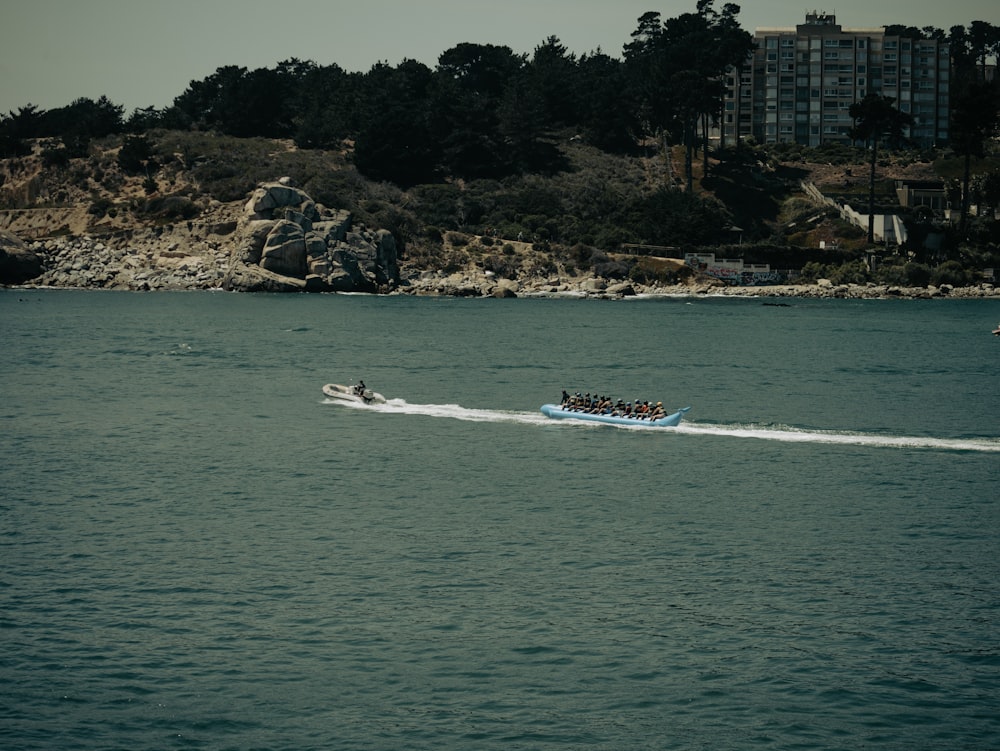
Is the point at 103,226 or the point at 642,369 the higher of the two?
the point at 103,226

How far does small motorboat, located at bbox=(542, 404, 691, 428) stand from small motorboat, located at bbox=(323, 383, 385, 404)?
11182mm

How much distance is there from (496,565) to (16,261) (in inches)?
6187

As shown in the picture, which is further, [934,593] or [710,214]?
[710,214]

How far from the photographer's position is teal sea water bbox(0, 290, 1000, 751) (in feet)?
105

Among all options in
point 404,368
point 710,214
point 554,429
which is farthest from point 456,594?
point 710,214

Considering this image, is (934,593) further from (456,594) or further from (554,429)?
(554,429)

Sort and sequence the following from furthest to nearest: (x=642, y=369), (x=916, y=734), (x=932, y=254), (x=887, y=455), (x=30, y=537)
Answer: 1. (x=932, y=254)
2. (x=642, y=369)
3. (x=887, y=455)
4. (x=30, y=537)
5. (x=916, y=734)

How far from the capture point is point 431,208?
646 feet

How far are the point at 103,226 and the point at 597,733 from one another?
576 feet

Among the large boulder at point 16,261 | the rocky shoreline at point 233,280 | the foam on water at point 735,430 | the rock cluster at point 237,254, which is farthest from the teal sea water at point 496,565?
the large boulder at point 16,261

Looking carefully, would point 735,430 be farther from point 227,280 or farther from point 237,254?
point 237,254

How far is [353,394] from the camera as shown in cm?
7912

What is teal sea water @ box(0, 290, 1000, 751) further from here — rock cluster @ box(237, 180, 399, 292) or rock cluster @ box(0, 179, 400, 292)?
rock cluster @ box(0, 179, 400, 292)

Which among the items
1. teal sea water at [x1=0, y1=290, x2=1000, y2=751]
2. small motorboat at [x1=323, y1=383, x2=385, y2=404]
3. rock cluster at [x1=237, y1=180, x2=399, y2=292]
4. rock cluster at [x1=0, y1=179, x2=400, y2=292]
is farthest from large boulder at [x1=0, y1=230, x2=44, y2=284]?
small motorboat at [x1=323, y1=383, x2=385, y2=404]
